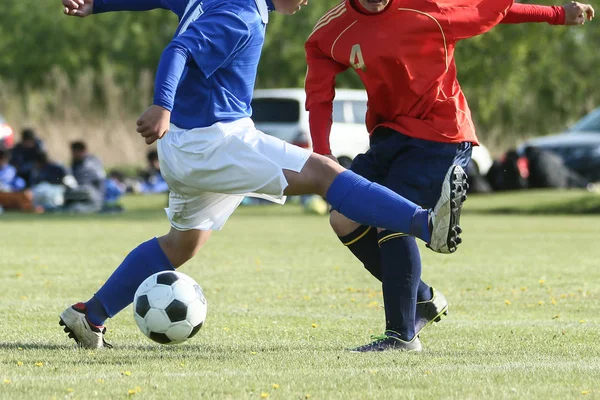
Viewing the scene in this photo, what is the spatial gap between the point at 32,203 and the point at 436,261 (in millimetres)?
13235

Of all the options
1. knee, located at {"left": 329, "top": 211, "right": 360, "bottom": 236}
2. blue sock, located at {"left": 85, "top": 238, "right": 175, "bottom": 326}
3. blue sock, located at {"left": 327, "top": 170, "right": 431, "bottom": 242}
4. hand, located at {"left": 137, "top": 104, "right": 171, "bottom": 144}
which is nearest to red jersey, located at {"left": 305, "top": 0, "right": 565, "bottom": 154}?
knee, located at {"left": 329, "top": 211, "right": 360, "bottom": 236}

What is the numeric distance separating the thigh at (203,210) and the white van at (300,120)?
18345 millimetres

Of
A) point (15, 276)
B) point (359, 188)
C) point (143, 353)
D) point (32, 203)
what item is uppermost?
point (359, 188)

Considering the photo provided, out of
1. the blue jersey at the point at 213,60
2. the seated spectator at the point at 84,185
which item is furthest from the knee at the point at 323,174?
the seated spectator at the point at 84,185

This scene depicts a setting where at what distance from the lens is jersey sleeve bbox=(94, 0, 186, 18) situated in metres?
6.03

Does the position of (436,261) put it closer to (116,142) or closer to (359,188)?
(359,188)

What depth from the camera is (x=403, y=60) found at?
6.05m

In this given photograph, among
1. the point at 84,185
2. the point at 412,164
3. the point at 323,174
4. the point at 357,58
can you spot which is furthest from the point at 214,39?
the point at 84,185

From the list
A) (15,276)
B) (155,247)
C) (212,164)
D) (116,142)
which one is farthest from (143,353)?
(116,142)

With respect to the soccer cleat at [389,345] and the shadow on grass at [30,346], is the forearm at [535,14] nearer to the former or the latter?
the soccer cleat at [389,345]

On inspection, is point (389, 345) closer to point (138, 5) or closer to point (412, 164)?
point (412, 164)

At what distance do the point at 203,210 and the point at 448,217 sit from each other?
1320 mm

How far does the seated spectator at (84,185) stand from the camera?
74.7 feet

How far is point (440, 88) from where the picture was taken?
6172mm
